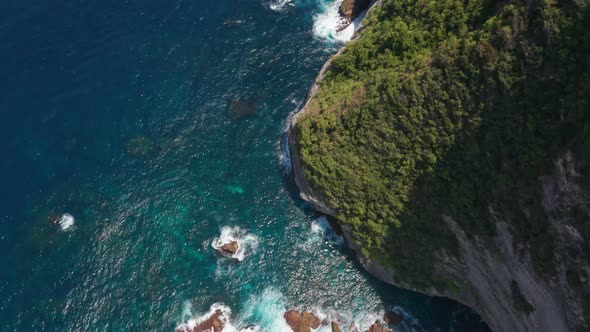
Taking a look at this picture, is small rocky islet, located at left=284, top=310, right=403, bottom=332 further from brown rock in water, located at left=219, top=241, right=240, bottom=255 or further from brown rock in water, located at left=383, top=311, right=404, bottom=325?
brown rock in water, located at left=219, top=241, right=240, bottom=255

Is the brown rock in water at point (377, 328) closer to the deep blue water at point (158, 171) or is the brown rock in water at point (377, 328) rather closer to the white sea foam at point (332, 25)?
the deep blue water at point (158, 171)

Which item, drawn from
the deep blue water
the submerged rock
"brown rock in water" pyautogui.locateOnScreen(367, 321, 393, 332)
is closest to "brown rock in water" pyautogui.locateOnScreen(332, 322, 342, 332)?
the deep blue water

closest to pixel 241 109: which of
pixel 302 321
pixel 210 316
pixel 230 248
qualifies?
pixel 230 248

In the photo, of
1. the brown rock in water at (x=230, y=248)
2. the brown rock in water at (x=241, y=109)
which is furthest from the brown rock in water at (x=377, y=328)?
the brown rock in water at (x=241, y=109)

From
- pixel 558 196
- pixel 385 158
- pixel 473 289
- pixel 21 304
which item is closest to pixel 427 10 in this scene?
pixel 385 158

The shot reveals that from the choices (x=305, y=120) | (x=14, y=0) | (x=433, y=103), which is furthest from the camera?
(x=14, y=0)

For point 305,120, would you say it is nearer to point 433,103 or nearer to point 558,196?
point 433,103
